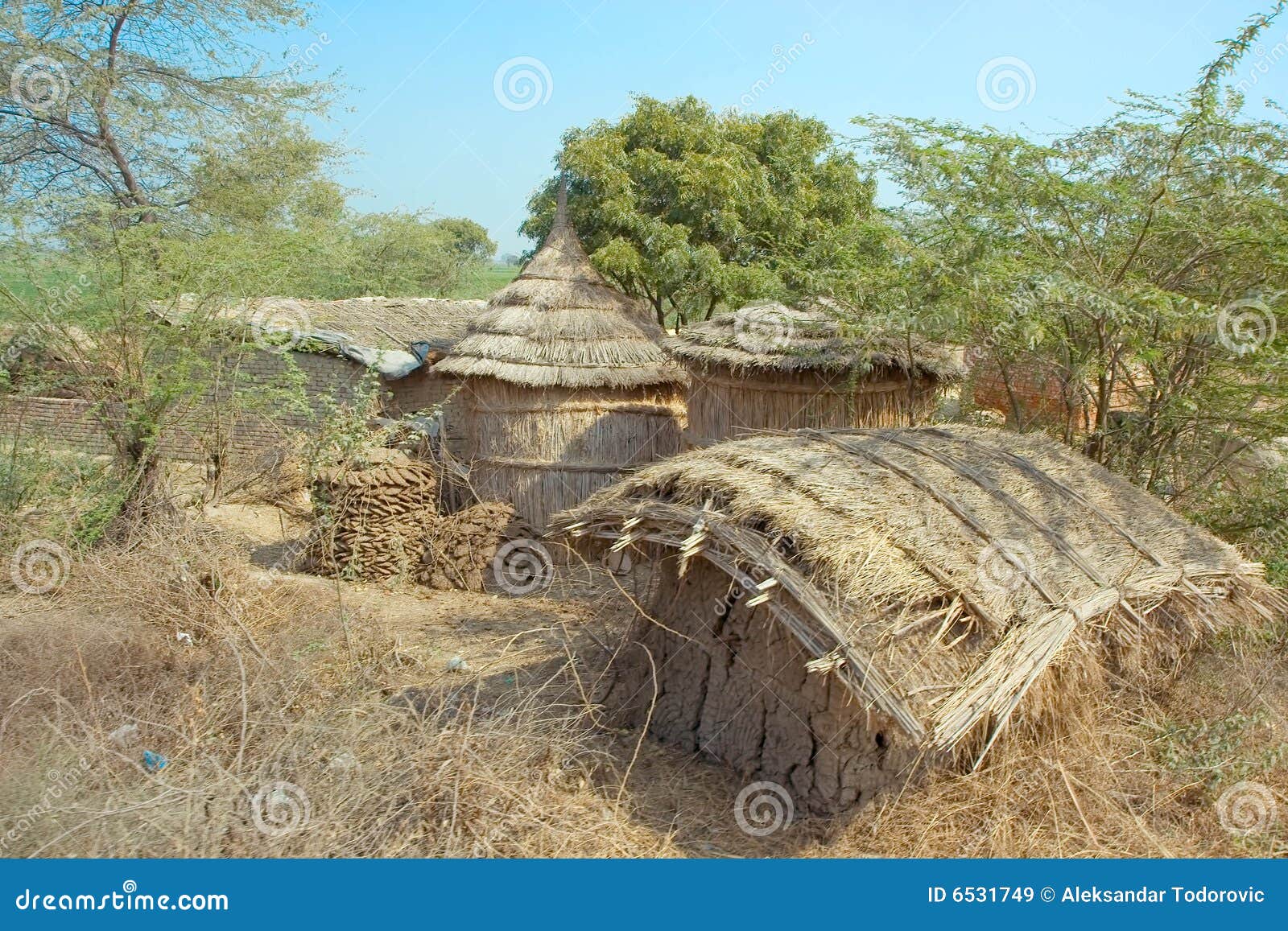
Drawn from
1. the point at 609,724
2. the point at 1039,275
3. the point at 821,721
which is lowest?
the point at 609,724

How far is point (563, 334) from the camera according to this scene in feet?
34.7

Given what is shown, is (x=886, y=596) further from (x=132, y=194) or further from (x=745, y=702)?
(x=132, y=194)

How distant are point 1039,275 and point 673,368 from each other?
4804 millimetres

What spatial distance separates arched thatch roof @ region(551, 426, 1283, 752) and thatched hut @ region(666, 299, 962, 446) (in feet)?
8.90

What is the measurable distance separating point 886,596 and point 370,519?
6318 millimetres

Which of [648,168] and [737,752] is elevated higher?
[648,168]

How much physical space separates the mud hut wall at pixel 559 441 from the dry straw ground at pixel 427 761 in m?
3.89

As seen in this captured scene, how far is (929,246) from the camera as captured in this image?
7.39 metres

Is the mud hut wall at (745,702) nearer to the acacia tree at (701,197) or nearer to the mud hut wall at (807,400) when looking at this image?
the mud hut wall at (807,400)

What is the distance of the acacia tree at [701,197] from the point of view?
37.7ft

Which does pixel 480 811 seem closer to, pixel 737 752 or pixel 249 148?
pixel 737 752

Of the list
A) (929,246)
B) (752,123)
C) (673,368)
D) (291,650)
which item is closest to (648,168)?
(752,123)

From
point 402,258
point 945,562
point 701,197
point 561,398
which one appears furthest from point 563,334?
point 402,258

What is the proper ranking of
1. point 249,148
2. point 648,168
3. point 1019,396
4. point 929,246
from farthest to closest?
point 249,148 → point 648,168 → point 1019,396 → point 929,246
